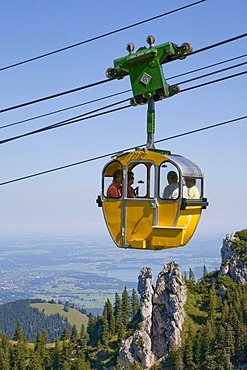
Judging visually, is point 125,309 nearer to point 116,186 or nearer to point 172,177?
point 116,186

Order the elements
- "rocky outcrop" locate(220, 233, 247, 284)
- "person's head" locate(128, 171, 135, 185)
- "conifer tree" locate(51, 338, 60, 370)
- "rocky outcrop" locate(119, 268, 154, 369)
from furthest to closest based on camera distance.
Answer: "rocky outcrop" locate(220, 233, 247, 284), "conifer tree" locate(51, 338, 60, 370), "rocky outcrop" locate(119, 268, 154, 369), "person's head" locate(128, 171, 135, 185)

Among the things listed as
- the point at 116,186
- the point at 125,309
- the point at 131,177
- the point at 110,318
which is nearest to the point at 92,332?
the point at 110,318

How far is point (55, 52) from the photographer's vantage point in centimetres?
1506

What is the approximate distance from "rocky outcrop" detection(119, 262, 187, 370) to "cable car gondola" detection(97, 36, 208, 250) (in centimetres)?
9894

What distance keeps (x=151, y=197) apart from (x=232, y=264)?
11406 cm

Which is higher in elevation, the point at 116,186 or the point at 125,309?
the point at 116,186

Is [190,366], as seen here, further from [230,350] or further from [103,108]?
[103,108]

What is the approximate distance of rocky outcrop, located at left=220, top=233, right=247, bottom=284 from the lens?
401 ft

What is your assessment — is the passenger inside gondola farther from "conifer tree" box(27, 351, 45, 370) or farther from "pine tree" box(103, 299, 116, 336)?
"pine tree" box(103, 299, 116, 336)

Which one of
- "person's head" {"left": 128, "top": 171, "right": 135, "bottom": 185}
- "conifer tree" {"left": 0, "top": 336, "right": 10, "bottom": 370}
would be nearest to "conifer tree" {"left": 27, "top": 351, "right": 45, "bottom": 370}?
"conifer tree" {"left": 0, "top": 336, "right": 10, "bottom": 370}

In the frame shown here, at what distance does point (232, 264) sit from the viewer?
406 ft

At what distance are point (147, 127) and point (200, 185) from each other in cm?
170

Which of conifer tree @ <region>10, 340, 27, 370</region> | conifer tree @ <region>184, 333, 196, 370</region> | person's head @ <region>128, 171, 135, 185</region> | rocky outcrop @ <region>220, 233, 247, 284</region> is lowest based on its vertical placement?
conifer tree @ <region>10, 340, 27, 370</region>

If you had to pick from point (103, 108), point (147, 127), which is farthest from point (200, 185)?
point (103, 108)
